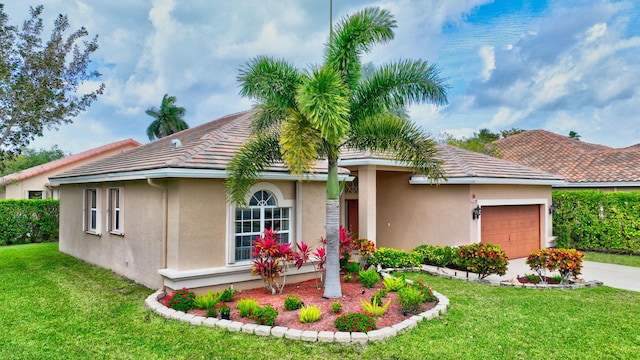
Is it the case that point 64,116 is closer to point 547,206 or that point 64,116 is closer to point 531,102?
point 547,206

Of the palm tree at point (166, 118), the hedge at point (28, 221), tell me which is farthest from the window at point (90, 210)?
the palm tree at point (166, 118)

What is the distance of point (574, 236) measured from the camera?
17688mm

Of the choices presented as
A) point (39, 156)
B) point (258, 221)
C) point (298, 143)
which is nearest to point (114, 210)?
point (258, 221)

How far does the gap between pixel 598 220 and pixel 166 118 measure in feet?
130

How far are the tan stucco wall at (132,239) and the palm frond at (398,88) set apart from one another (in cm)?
583

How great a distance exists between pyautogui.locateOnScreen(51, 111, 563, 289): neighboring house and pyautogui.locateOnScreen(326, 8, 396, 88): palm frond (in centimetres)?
339

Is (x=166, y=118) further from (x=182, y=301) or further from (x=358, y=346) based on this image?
(x=358, y=346)

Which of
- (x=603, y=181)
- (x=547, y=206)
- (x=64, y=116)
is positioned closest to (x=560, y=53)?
(x=603, y=181)

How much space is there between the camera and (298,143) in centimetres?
736

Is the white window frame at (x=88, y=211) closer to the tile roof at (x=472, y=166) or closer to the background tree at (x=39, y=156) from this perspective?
the tile roof at (x=472, y=166)

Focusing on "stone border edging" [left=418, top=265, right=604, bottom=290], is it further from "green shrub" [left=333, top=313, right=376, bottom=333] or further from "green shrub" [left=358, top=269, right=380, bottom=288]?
"green shrub" [left=333, top=313, right=376, bottom=333]

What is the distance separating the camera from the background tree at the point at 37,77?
39.9 feet

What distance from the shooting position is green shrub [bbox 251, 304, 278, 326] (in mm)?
6860

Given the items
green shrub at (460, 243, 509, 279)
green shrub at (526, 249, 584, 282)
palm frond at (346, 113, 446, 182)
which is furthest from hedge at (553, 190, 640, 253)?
palm frond at (346, 113, 446, 182)
